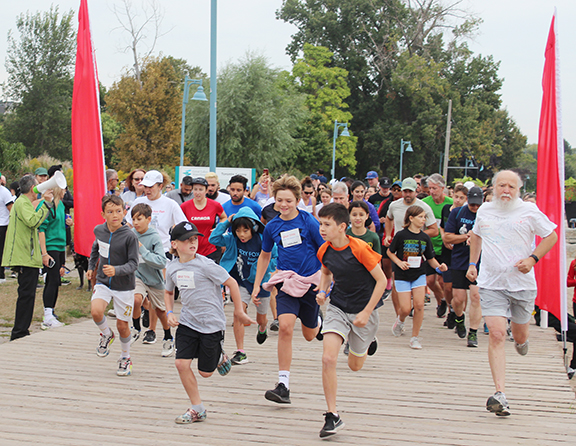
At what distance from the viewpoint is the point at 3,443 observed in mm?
4312

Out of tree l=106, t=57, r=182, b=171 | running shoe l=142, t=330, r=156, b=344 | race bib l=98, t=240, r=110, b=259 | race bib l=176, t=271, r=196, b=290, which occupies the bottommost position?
running shoe l=142, t=330, r=156, b=344

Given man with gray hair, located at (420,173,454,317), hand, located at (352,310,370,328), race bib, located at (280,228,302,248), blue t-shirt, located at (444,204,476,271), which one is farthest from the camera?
man with gray hair, located at (420,173,454,317)

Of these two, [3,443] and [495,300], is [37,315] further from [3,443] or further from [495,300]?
[495,300]

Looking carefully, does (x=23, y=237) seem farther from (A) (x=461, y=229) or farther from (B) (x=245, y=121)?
(B) (x=245, y=121)

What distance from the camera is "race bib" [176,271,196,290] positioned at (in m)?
5.03

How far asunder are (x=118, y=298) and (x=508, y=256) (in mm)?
3941

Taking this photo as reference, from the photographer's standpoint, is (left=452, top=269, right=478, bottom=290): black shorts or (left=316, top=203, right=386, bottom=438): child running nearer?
(left=316, top=203, right=386, bottom=438): child running

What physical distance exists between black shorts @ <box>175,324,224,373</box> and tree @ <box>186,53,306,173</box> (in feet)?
117

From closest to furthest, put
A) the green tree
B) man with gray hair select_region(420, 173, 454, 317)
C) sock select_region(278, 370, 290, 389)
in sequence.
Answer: sock select_region(278, 370, 290, 389) → man with gray hair select_region(420, 173, 454, 317) → the green tree

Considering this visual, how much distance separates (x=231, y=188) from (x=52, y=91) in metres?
44.4

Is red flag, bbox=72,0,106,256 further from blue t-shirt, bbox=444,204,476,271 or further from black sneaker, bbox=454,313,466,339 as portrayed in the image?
black sneaker, bbox=454,313,466,339

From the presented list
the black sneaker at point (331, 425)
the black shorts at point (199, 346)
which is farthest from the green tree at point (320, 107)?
the black sneaker at point (331, 425)

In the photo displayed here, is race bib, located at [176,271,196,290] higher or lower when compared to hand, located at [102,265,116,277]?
higher

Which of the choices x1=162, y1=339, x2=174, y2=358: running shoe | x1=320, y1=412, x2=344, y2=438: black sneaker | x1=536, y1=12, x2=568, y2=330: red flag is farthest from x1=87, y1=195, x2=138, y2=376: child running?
x1=536, y1=12, x2=568, y2=330: red flag
